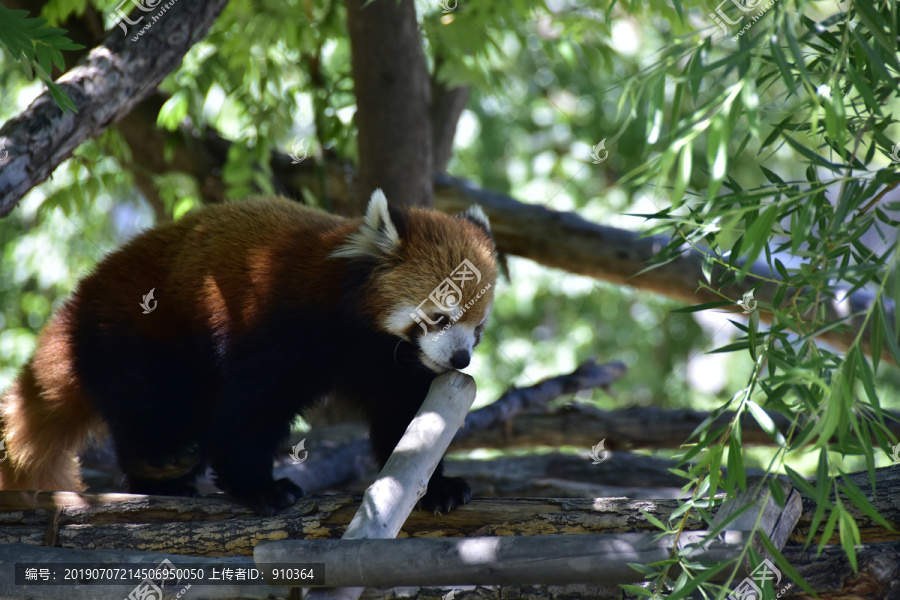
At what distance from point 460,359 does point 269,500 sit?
0.94 m

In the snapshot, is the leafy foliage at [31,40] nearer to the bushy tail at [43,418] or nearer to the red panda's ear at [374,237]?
the red panda's ear at [374,237]

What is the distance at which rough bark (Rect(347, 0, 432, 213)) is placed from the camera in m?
4.87

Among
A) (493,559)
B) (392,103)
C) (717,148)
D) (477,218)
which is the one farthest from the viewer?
(392,103)

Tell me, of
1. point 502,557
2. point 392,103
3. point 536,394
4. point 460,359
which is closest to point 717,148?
point 502,557

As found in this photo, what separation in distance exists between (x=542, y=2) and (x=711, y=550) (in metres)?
3.70

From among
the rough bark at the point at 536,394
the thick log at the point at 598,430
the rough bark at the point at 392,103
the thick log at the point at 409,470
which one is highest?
the rough bark at the point at 392,103

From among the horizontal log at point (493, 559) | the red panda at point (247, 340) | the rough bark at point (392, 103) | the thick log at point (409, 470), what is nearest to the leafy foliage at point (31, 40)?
the red panda at point (247, 340)

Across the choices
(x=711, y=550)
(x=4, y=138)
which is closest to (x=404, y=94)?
(x=4, y=138)

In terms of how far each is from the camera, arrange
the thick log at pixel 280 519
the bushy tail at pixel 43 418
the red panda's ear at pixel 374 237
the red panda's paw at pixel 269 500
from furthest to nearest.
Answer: the bushy tail at pixel 43 418 < the red panda's ear at pixel 374 237 < the red panda's paw at pixel 269 500 < the thick log at pixel 280 519

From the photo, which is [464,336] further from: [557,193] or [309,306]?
[557,193]

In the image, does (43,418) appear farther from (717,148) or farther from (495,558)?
(717,148)

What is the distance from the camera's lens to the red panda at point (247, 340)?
3.04 metres

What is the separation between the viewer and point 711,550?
1.99m

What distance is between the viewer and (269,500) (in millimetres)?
2949
